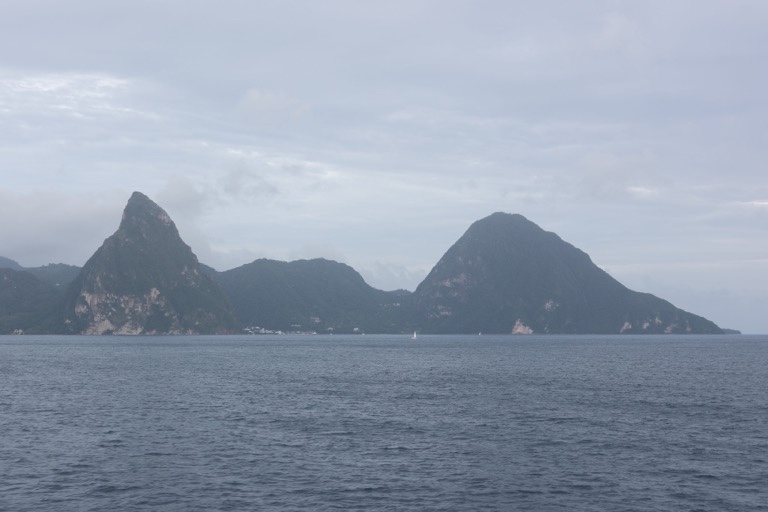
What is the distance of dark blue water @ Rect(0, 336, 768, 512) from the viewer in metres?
48.3

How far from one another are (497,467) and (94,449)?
111 feet

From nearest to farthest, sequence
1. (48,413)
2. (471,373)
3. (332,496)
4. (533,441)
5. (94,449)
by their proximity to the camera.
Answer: (332,496), (94,449), (533,441), (48,413), (471,373)

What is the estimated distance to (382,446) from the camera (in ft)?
211

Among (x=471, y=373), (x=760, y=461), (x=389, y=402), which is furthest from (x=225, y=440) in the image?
(x=471, y=373)

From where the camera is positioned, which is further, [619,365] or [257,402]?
[619,365]

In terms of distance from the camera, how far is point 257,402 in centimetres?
9462

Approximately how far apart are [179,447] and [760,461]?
157ft

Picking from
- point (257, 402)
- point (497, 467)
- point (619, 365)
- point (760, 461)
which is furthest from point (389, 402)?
point (619, 365)

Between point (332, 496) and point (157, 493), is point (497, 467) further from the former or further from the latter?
point (157, 493)

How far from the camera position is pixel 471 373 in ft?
479

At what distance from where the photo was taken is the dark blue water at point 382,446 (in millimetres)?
48281

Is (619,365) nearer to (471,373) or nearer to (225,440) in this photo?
(471,373)

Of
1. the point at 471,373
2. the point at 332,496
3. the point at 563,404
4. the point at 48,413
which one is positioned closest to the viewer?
the point at 332,496

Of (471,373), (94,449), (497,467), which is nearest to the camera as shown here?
(497,467)
